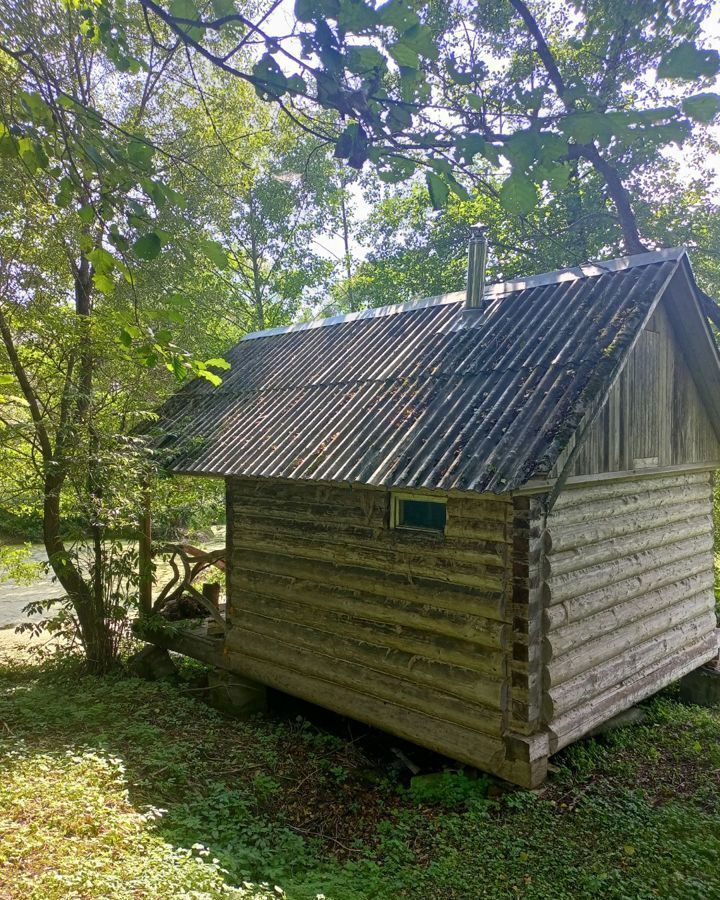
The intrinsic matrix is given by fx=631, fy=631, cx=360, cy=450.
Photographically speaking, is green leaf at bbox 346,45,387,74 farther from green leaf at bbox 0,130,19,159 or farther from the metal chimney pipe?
the metal chimney pipe

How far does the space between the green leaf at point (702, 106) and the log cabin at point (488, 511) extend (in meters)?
3.71

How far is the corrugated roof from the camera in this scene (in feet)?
19.5

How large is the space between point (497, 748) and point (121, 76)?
16572 millimetres

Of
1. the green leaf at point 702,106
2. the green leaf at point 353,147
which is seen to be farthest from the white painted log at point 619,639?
the green leaf at point 702,106

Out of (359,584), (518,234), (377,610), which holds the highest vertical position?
(518,234)

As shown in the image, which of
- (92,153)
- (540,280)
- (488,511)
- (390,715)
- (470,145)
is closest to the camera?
(470,145)

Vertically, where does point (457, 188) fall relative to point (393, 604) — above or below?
above

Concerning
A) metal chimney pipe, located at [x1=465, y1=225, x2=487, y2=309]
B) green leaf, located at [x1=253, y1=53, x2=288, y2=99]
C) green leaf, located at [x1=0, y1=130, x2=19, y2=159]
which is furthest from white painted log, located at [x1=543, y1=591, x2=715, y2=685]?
green leaf, located at [x1=0, y1=130, x2=19, y2=159]

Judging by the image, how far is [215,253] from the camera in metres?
3.05

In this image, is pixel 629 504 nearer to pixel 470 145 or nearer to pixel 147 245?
pixel 470 145

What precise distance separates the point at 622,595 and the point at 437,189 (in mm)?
6290

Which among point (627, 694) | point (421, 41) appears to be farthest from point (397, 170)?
point (627, 694)

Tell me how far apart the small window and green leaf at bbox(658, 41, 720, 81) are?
5.17 m

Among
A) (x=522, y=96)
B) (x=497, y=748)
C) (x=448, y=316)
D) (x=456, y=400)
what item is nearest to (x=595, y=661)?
(x=497, y=748)
